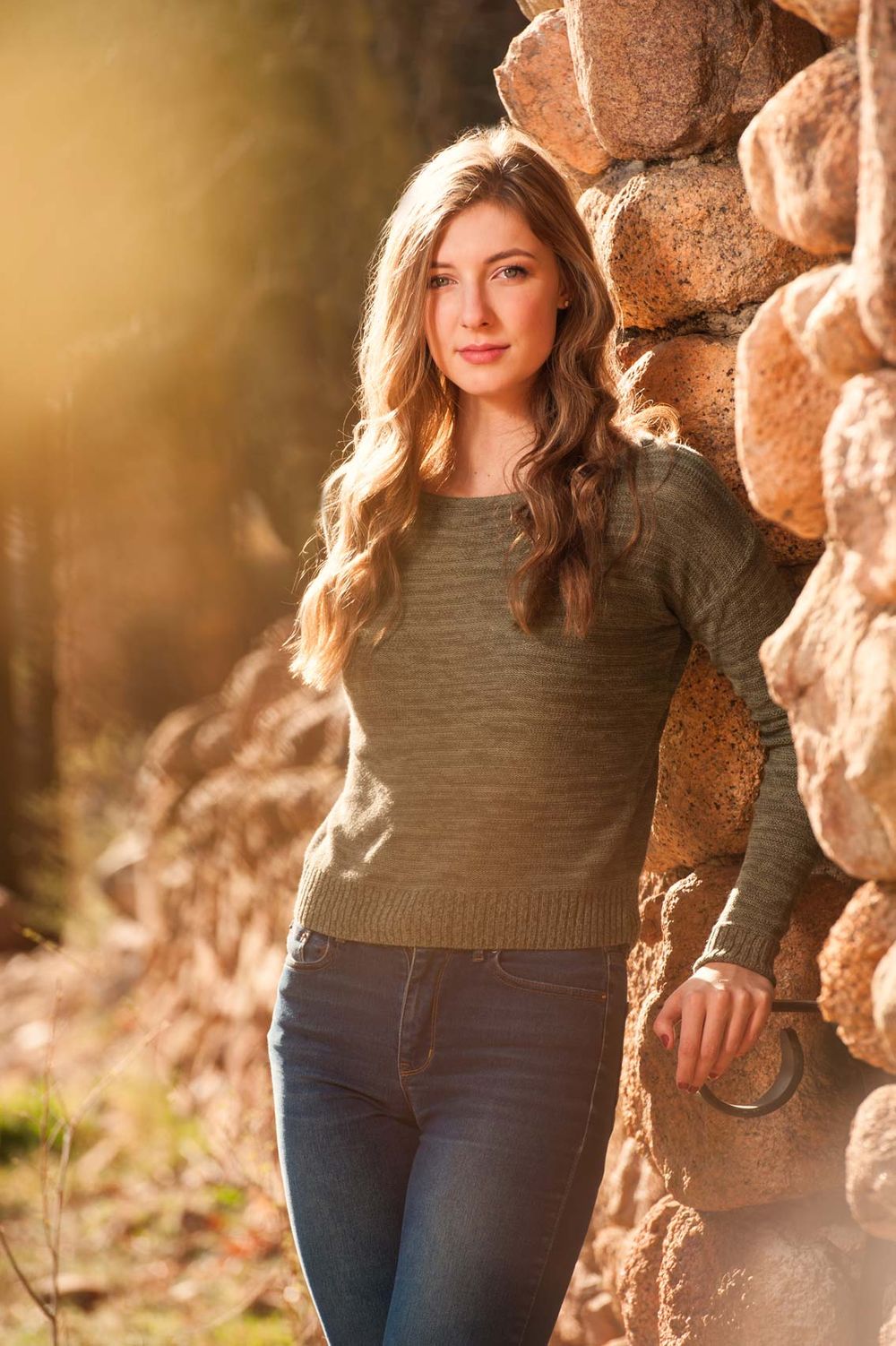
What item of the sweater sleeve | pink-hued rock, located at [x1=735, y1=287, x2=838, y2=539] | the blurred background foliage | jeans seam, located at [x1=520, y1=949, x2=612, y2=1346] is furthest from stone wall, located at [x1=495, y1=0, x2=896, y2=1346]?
the blurred background foliage

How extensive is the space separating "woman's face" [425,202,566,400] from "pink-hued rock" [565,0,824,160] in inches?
9.8

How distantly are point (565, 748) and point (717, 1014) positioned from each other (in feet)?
1.24

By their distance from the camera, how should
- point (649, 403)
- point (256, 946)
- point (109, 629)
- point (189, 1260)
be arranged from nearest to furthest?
point (649, 403)
point (189, 1260)
point (256, 946)
point (109, 629)

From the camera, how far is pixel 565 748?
5.99 feet

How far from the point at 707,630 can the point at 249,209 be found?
521cm

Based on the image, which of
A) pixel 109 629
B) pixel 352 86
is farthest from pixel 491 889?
pixel 109 629

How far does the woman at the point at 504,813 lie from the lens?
174cm

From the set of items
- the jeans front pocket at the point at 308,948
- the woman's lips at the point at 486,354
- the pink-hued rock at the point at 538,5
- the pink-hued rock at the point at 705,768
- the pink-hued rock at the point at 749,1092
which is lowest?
the pink-hued rock at the point at 749,1092

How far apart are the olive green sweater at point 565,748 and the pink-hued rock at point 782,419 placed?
1.09ft

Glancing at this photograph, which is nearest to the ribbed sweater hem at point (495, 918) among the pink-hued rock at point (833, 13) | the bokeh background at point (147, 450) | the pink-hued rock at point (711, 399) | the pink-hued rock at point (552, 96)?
the pink-hued rock at point (711, 399)

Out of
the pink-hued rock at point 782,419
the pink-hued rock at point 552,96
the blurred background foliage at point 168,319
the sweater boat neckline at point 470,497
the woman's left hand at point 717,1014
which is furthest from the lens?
the blurred background foliage at point 168,319

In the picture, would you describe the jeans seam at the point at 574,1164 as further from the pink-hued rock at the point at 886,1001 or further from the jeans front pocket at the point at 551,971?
the pink-hued rock at the point at 886,1001

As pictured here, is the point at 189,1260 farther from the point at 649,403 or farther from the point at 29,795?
the point at 29,795

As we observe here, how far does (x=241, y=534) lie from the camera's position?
8.12 meters
